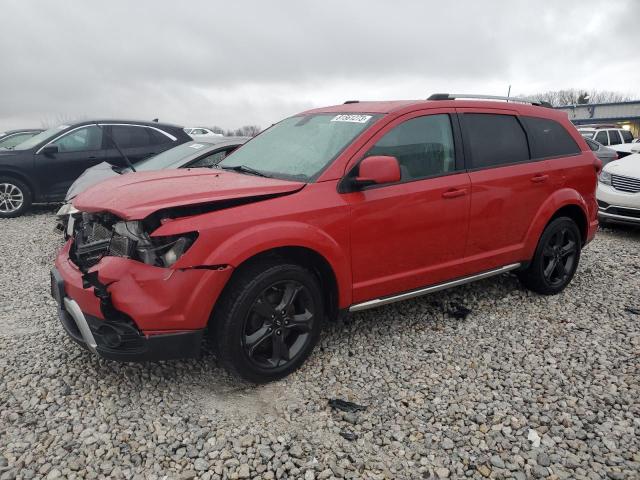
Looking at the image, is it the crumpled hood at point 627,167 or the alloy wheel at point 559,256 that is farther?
the crumpled hood at point 627,167

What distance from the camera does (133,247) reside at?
8.92ft

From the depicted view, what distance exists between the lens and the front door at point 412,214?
131 inches

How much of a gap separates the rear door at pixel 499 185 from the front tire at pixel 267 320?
61.2 inches

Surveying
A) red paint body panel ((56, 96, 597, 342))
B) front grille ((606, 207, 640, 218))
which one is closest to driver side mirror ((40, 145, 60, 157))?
red paint body panel ((56, 96, 597, 342))

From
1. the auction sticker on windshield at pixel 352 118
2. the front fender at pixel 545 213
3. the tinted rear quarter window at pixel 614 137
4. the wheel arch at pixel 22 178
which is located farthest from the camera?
the tinted rear quarter window at pixel 614 137

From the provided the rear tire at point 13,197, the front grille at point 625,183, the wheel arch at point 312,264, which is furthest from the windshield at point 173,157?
the front grille at point 625,183

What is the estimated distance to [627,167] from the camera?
7625 millimetres

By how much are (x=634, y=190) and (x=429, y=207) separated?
17.6 feet

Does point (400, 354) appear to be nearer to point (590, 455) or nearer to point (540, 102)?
point (590, 455)

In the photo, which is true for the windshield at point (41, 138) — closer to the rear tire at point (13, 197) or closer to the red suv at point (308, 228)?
the rear tire at point (13, 197)

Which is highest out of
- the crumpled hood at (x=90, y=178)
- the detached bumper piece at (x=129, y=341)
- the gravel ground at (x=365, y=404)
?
the crumpled hood at (x=90, y=178)

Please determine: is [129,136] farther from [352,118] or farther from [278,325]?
[278,325]

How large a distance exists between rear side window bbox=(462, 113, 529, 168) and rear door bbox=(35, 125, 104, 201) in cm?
695

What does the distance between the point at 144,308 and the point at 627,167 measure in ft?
25.6
